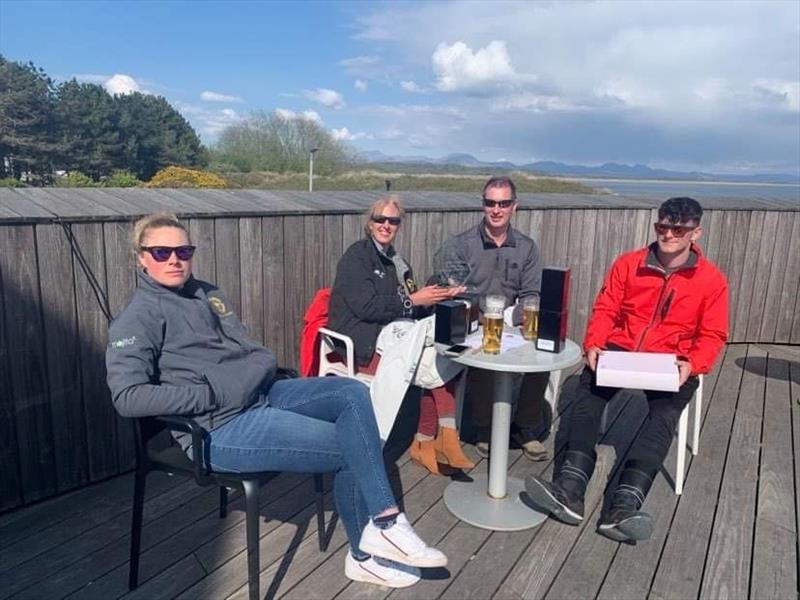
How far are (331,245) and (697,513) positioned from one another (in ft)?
6.88

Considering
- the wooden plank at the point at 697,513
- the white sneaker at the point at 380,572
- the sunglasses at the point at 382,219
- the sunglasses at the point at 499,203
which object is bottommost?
the wooden plank at the point at 697,513

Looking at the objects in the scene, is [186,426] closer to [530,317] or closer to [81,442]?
[81,442]

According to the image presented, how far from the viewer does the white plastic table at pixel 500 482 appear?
2053 mm

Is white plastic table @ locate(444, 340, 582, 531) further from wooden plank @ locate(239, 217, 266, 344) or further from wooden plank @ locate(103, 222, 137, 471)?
wooden plank @ locate(103, 222, 137, 471)

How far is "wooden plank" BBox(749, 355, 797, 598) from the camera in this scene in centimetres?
189

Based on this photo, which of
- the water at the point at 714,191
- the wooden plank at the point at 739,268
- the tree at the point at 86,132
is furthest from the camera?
the tree at the point at 86,132

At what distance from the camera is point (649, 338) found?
2455mm

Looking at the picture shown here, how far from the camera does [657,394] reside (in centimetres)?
236

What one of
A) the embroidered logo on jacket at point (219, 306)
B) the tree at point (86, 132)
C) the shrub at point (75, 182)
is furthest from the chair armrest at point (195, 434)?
the tree at point (86, 132)

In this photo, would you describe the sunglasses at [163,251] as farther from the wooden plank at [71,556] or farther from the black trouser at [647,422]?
the black trouser at [647,422]

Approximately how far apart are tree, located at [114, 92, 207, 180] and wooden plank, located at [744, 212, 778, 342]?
1477 inches

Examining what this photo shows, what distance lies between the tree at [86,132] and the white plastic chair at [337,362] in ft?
118

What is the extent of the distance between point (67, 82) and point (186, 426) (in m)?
42.0

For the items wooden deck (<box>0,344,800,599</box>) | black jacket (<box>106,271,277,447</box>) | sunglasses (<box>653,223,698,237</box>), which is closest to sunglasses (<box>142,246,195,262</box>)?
black jacket (<box>106,271,277,447</box>)
